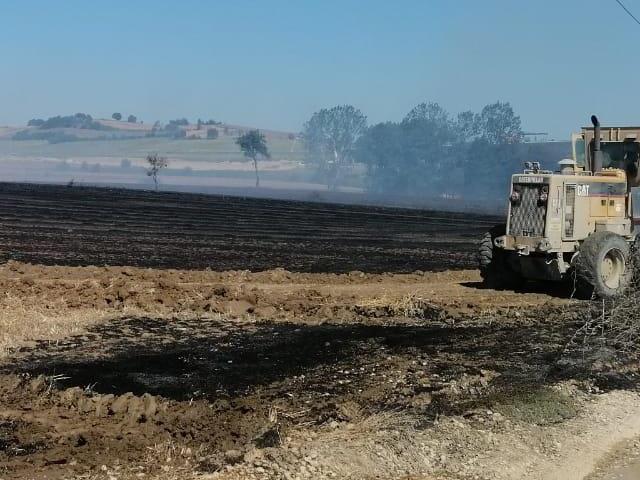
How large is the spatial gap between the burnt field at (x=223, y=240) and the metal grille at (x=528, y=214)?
214 inches

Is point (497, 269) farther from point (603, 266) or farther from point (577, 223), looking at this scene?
point (603, 266)

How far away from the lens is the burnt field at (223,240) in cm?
2209

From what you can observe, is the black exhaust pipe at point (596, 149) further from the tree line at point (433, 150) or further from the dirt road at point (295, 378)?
the tree line at point (433, 150)

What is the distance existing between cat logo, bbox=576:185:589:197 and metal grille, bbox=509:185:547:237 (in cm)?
79

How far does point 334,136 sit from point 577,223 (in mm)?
149245

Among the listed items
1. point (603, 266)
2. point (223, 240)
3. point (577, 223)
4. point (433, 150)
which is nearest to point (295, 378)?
point (603, 266)

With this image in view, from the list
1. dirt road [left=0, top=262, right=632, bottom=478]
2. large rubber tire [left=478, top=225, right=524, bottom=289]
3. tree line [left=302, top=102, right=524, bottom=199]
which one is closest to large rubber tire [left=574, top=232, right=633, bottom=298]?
dirt road [left=0, top=262, right=632, bottom=478]

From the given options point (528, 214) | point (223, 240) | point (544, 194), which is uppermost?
point (544, 194)

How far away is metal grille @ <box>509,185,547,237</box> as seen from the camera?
16.0m

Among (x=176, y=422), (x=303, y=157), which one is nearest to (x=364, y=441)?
(x=176, y=422)

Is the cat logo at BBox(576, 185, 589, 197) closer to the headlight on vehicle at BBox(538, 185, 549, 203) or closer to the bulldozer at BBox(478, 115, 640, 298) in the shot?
the bulldozer at BBox(478, 115, 640, 298)

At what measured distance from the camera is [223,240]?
95.0ft

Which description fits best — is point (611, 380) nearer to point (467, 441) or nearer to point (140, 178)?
point (467, 441)

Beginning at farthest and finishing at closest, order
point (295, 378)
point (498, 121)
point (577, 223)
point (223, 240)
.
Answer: point (498, 121)
point (223, 240)
point (577, 223)
point (295, 378)
